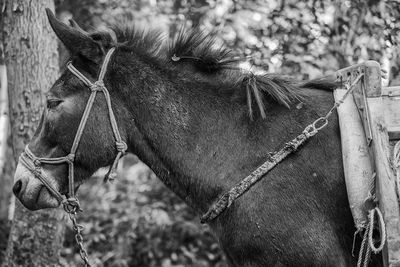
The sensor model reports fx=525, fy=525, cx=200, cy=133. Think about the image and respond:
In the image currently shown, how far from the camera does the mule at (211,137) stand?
2.78m

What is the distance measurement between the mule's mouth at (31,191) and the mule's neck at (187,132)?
60 centimetres

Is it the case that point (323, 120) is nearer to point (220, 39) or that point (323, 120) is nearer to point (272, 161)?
point (272, 161)

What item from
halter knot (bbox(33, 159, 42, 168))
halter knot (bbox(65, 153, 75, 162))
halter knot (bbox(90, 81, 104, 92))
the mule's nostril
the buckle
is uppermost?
halter knot (bbox(90, 81, 104, 92))

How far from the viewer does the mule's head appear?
10.5 ft

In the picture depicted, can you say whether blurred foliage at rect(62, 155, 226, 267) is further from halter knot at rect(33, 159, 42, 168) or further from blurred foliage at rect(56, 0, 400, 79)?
halter knot at rect(33, 159, 42, 168)

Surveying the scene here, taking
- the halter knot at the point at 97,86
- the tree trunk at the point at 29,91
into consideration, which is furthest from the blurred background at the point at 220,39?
the tree trunk at the point at 29,91

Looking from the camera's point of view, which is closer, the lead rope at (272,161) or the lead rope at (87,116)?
the lead rope at (272,161)

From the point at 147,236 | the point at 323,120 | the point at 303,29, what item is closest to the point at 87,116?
the point at 323,120

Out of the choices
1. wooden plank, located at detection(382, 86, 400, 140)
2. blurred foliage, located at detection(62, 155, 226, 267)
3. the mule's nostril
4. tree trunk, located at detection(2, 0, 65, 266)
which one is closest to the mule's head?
the mule's nostril

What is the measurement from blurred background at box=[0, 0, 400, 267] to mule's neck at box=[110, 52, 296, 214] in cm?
51

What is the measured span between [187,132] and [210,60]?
48cm

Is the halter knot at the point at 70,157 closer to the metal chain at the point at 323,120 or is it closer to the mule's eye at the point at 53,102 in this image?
the mule's eye at the point at 53,102

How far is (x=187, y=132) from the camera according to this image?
3.16m

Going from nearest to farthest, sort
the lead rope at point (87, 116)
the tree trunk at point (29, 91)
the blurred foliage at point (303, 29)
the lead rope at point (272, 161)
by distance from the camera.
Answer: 1. the lead rope at point (272, 161)
2. the lead rope at point (87, 116)
3. the tree trunk at point (29, 91)
4. the blurred foliage at point (303, 29)
